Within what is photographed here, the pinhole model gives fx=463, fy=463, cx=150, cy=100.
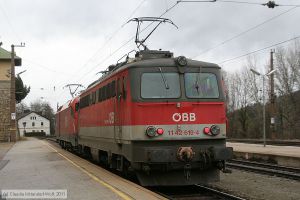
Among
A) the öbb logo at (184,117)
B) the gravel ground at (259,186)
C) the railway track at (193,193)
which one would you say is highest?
the öbb logo at (184,117)

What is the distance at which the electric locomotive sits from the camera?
10734mm

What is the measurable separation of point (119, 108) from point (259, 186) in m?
4.33

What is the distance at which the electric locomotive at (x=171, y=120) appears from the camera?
1073 cm

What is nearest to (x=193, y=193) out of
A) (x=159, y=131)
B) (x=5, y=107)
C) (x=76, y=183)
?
(x=159, y=131)

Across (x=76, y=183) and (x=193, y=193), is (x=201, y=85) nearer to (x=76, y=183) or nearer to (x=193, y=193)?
(x=193, y=193)

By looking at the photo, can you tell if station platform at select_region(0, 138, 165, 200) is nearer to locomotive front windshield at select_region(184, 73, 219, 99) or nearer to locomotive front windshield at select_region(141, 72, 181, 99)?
locomotive front windshield at select_region(141, 72, 181, 99)

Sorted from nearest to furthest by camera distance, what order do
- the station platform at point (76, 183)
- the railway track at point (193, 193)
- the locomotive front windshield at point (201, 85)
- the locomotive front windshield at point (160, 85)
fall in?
the station platform at point (76, 183) → the railway track at point (193, 193) → the locomotive front windshield at point (160, 85) → the locomotive front windshield at point (201, 85)

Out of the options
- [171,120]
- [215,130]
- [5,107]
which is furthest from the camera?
[5,107]

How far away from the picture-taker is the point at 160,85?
36.7 ft

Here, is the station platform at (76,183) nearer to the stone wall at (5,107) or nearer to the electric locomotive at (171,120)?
the electric locomotive at (171,120)

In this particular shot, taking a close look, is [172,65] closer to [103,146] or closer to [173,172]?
[173,172]

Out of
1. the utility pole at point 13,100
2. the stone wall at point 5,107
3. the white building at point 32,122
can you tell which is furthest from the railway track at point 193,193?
the white building at point 32,122

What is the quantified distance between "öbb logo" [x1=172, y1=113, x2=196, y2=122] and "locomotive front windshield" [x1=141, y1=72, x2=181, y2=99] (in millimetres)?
478

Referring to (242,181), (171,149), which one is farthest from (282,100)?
(171,149)
